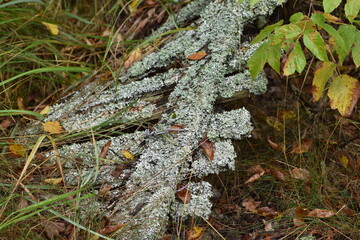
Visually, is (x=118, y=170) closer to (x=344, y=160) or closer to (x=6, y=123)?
(x=6, y=123)

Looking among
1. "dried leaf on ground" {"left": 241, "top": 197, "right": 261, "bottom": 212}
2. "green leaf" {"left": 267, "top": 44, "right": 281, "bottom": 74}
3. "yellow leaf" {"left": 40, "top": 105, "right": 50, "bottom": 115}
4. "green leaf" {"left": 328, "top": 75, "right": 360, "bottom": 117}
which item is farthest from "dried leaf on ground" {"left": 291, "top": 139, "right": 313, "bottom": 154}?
"yellow leaf" {"left": 40, "top": 105, "right": 50, "bottom": 115}

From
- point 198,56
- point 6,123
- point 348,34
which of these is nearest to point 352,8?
point 348,34

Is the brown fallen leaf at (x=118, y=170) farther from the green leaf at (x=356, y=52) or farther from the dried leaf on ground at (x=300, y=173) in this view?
the green leaf at (x=356, y=52)

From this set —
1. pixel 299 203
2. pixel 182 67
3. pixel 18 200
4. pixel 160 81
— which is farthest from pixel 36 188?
pixel 299 203

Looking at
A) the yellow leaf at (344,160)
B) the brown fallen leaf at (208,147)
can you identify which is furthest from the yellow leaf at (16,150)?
the yellow leaf at (344,160)

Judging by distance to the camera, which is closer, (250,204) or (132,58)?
(250,204)

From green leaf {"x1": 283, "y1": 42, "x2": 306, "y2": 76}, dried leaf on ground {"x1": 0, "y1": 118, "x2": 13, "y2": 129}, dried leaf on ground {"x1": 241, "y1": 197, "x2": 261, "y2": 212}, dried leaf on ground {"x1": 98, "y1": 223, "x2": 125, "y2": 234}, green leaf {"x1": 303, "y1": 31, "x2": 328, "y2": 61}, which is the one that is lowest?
dried leaf on ground {"x1": 241, "y1": 197, "x2": 261, "y2": 212}

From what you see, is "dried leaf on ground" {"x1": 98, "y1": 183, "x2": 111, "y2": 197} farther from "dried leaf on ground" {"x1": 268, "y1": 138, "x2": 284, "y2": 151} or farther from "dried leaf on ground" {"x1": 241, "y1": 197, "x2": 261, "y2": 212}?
"dried leaf on ground" {"x1": 268, "y1": 138, "x2": 284, "y2": 151}
